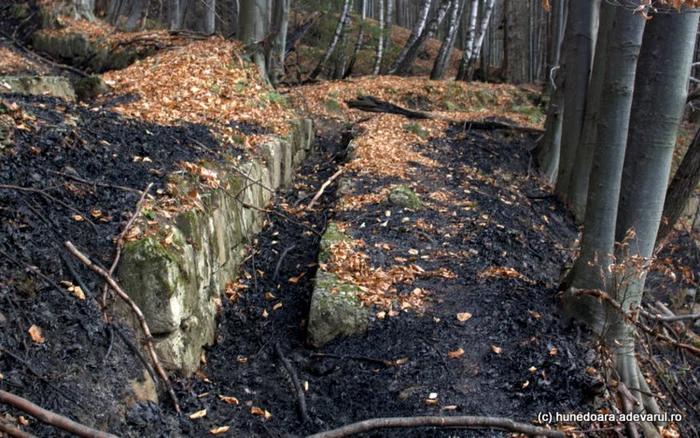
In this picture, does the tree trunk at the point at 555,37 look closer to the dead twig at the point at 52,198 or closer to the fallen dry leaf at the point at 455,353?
the fallen dry leaf at the point at 455,353

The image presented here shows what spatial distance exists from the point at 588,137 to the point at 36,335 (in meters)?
7.22

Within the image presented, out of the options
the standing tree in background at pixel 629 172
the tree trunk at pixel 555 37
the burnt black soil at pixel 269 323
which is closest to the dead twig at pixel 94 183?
the burnt black soil at pixel 269 323

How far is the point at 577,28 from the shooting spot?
7855mm

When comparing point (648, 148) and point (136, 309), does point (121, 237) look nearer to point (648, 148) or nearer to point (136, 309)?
point (136, 309)

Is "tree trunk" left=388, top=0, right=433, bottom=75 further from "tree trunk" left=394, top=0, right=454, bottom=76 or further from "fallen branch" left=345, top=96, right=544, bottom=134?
"fallen branch" left=345, top=96, right=544, bottom=134

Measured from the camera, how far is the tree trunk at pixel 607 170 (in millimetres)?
4039

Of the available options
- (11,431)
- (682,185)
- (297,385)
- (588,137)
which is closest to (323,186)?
(297,385)

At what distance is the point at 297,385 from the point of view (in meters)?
3.83

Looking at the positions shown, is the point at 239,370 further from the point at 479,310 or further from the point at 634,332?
the point at 634,332

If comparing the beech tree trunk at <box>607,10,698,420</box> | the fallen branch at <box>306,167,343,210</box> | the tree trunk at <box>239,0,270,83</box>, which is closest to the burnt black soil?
the beech tree trunk at <box>607,10,698,420</box>

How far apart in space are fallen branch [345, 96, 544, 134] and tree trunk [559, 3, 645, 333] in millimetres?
6048

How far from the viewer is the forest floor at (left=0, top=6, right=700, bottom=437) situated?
3.02 meters

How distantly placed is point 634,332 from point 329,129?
7252mm

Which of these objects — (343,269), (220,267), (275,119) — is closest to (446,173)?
(275,119)
